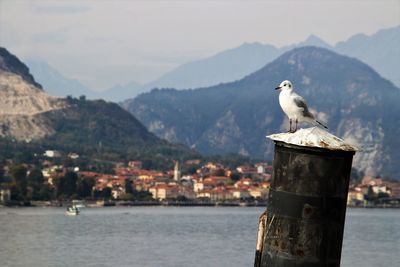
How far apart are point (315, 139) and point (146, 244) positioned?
231 ft

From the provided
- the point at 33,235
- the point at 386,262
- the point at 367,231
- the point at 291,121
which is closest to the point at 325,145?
the point at 291,121

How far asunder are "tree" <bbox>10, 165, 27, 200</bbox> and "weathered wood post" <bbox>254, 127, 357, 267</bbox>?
15829cm

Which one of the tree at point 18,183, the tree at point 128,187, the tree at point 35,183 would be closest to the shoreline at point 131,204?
the tree at point 35,183

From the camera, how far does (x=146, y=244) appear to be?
76.4m

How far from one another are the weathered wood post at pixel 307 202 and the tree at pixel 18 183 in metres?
158

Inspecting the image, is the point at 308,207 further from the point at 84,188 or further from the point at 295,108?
the point at 84,188

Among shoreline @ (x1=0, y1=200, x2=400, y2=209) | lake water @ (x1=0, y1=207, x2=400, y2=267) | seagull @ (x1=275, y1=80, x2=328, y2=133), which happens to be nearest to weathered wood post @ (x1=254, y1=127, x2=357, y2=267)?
seagull @ (x1=275, y1=80, x2=328, y2=133)

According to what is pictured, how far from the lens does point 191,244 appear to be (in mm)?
76312

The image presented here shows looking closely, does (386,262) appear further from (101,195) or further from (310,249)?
(101,195)

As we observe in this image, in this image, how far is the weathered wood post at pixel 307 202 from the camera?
6.20 m

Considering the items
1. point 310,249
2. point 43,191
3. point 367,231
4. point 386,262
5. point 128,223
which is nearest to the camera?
point 310,249

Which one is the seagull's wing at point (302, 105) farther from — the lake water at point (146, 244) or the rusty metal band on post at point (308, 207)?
the lake water at point (146, 244)

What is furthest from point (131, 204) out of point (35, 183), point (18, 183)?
point (18, 183)

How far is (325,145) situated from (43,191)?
533 ft
